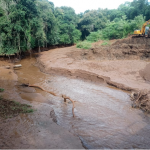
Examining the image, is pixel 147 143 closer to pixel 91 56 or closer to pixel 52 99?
pixel 52 99

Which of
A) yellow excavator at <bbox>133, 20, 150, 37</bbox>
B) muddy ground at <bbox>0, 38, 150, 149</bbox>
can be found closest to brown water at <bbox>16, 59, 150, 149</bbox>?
muddy ground at <bbox>0, 38, 150, 149</bbox>

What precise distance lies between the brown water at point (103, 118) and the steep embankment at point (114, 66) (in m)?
1.48

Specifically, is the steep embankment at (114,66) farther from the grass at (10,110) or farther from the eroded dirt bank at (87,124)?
the grass at (10,110)

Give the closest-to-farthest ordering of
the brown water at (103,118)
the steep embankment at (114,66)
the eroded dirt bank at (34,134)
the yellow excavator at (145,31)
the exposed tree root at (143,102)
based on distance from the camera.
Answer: the eroded dirt bank at (34,134)
the brown water at (103,118)
the exposed tree root at (143,102)
the steep embankment at (114,66)
the yellow excavator at (145,31)

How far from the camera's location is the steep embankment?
1065cm

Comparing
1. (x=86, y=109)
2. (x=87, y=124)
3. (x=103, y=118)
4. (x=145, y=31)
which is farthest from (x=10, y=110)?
(x=145, y=31)

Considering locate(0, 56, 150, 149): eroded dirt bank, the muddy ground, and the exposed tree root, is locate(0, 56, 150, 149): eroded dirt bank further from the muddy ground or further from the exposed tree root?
the exposed tree root

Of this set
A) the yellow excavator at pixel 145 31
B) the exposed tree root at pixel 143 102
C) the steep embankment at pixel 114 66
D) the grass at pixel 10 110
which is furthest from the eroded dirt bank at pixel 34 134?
the yellow excavator at pixel 145 31

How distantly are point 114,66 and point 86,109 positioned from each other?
7773 mm

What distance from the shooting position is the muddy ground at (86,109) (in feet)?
13.8

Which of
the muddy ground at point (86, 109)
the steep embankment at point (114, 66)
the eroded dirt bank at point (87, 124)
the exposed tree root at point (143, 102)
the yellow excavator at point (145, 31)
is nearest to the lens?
Result: the eroded dirt bank at point (87, 124)

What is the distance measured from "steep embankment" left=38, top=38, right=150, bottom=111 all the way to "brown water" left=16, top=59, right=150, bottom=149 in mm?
1477

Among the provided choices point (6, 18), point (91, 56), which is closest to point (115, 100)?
point (91, 56)

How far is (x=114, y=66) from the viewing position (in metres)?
13.5
